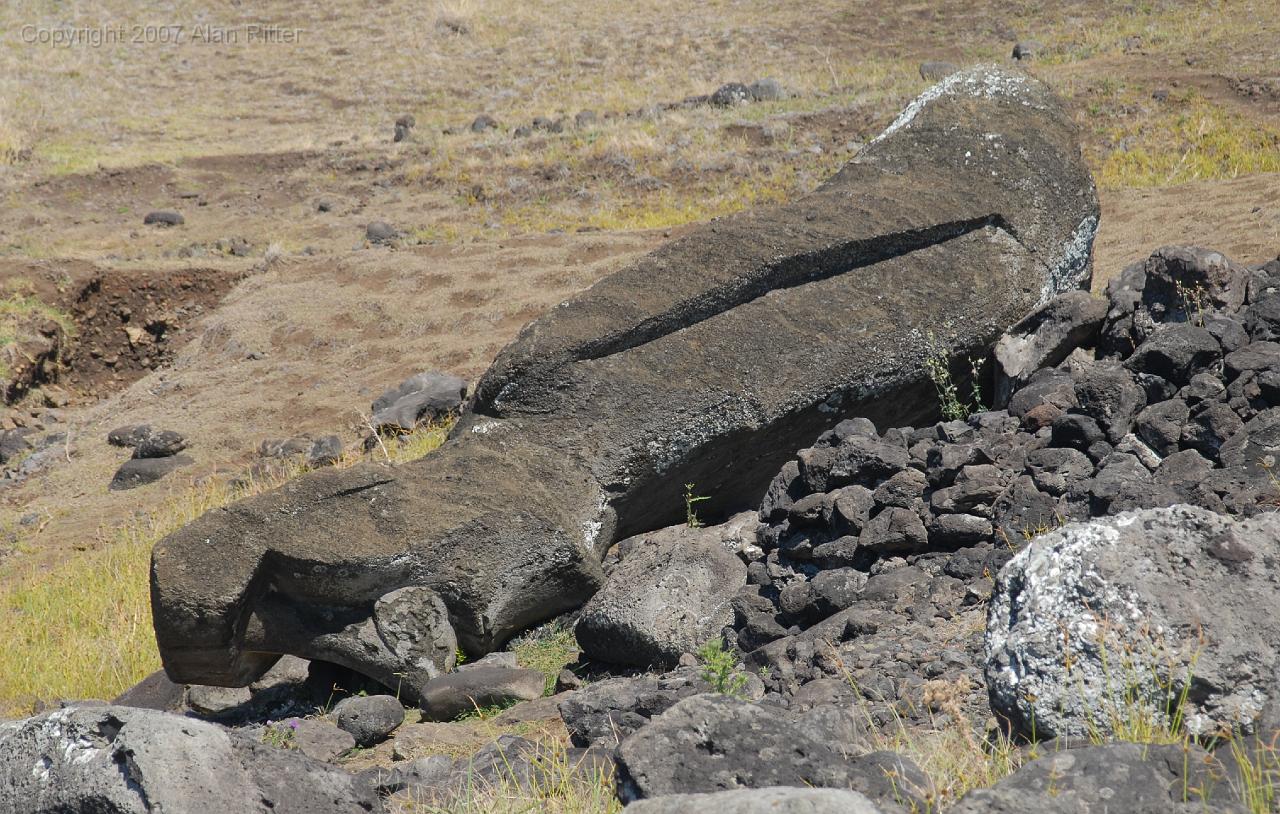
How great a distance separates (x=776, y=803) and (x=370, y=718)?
3.04 m

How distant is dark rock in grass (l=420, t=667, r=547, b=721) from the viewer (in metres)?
5.54

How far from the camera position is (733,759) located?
3385 mm

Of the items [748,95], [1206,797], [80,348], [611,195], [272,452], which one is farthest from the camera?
[748,95]

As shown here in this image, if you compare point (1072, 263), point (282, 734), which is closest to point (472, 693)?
point (282, 734)

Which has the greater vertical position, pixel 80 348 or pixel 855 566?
pixel 855 566

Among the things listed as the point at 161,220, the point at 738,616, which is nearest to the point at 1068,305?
the point at 738,616

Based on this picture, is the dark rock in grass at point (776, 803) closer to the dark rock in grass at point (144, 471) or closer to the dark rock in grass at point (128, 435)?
the dark rock in grass at point (144, 471)

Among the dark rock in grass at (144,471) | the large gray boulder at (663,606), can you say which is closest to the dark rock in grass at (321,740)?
the large gray boulder at (663,606)

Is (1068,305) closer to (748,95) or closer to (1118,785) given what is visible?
(1118,785)

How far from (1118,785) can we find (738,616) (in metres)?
2.91

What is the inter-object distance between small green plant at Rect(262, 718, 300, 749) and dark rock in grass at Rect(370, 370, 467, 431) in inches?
175

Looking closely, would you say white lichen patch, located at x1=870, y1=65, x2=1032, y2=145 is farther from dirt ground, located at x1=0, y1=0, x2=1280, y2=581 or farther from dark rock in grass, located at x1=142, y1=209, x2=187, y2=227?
dark rock in grass, located at x1=142, y1=209, x2=187, y2=227

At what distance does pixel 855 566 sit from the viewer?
5695 millimetres

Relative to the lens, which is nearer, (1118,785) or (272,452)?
(1118,785)
